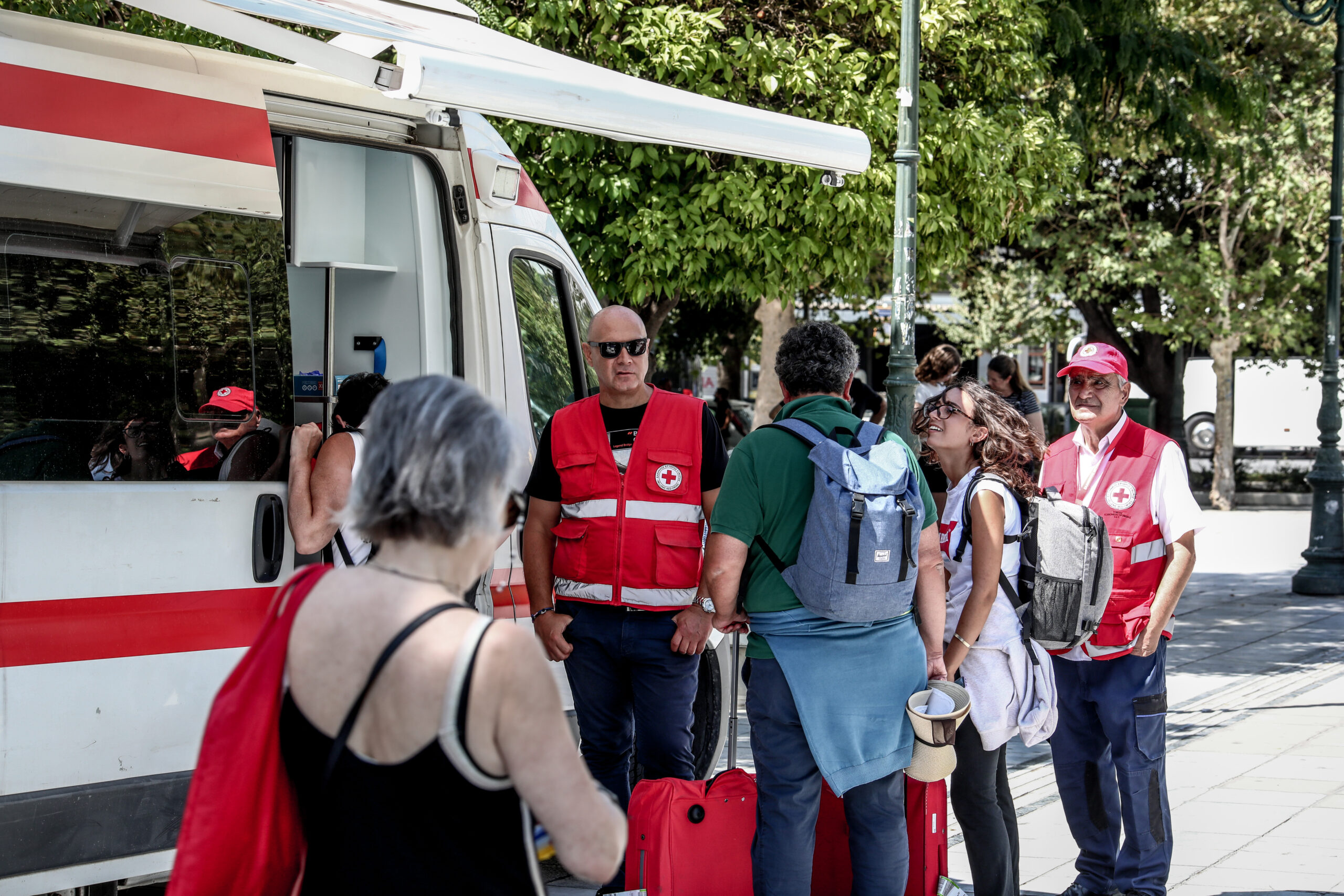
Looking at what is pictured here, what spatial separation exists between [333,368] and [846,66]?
465 centimetres

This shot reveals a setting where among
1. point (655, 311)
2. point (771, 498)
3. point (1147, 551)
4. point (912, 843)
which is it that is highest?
point (655, 311)

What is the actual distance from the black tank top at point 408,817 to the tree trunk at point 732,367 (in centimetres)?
1758

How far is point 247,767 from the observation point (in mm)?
1910

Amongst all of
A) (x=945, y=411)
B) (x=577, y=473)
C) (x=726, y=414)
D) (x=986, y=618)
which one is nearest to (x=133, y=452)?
(x=577, y=473)

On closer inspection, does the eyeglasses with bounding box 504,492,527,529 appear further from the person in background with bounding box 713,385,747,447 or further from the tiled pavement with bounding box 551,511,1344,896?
the person in background with bounding box 713,385,747,447

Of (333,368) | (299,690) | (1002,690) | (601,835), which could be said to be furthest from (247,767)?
(333,368)

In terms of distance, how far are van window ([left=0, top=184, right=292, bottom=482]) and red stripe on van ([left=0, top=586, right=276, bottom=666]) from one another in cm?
35

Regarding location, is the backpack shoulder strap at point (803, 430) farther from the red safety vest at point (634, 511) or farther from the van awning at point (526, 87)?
A: the van awning at point (526, 87)

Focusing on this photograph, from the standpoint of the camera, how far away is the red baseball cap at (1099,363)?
4.58 meters

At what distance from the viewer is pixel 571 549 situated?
4.30m

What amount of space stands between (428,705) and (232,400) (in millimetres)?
2413

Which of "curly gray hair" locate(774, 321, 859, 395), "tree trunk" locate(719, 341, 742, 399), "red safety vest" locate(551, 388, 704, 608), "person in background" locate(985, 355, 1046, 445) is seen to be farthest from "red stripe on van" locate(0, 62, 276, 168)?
"tree trunk" locate(719, 341, 742, 399)

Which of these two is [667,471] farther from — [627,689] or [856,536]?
[856,536]

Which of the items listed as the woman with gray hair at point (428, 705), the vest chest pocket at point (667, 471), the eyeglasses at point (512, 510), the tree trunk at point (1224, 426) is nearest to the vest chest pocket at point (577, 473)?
the vest chest pocket at point (667, 471)
